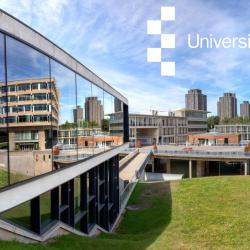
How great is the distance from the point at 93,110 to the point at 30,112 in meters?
7.10

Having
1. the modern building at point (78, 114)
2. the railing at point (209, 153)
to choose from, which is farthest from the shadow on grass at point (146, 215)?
the railing at point (209, 153)

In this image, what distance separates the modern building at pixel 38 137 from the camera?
281 inches

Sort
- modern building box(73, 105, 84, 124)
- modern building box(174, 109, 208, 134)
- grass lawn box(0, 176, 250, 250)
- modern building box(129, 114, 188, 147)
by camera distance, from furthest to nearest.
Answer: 1. modern building box(174, 109, 208, 134)
2. modern building box(129, 114, 188, 147)
3. modern building box(73, 105, 84, 124)
4. grass lawn box(0, 176, 250, 250)

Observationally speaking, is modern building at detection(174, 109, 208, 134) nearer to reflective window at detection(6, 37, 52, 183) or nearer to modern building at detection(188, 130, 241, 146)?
modern building at detection(188, 130, 241, 146)

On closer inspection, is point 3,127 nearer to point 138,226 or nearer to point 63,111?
point 63,111

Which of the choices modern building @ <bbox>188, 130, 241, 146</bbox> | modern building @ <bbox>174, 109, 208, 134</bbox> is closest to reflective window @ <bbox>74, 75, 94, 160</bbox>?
modern building @ <bbox>188, 130, 241, 146</bbox>

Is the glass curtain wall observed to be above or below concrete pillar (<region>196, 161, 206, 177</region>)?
above

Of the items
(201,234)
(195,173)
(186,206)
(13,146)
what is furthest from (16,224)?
(195,173)

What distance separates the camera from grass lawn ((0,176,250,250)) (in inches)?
472

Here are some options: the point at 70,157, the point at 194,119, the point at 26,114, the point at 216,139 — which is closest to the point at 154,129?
the point at 216,139

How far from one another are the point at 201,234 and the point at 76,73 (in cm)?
849

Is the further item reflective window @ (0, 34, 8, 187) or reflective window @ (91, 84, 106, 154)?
reflective window @ (91, 84, 106, 154)

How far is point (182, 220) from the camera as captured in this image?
58.1ft

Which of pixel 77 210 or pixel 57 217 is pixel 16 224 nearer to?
pixel 57 217
